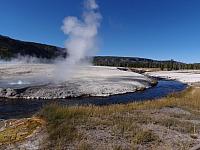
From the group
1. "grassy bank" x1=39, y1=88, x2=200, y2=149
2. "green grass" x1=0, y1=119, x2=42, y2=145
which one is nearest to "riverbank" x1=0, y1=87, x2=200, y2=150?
"grassy bank" x1=39, y1=88, x2=200, y2=149

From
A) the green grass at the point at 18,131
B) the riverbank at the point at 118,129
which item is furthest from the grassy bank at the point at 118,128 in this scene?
the green grass at the point at 18,131

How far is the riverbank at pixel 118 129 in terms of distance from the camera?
43.7ft

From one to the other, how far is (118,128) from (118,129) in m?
0.16

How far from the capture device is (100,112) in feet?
62.4

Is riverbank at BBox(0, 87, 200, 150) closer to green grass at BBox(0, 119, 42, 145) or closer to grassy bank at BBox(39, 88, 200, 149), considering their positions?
grassy bank at BBox(39, 88, 200, 149)

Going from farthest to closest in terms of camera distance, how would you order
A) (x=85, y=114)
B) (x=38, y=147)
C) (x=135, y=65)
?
(x=135, y=65) → (x=85, y=114) → (x=38, y=147)

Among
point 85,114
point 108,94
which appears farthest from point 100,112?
point 108,94

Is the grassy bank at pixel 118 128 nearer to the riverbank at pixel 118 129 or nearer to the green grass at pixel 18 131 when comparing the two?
the riverbank at pixel 118 129

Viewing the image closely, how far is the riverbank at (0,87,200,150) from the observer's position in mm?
13312

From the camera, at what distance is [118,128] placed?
51.0 feet

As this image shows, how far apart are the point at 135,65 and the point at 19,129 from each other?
182277 mm

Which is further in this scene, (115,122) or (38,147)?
(115,122)

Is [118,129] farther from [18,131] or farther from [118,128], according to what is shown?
[18,131]

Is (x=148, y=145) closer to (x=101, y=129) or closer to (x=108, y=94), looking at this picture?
(x=101, y=129)
